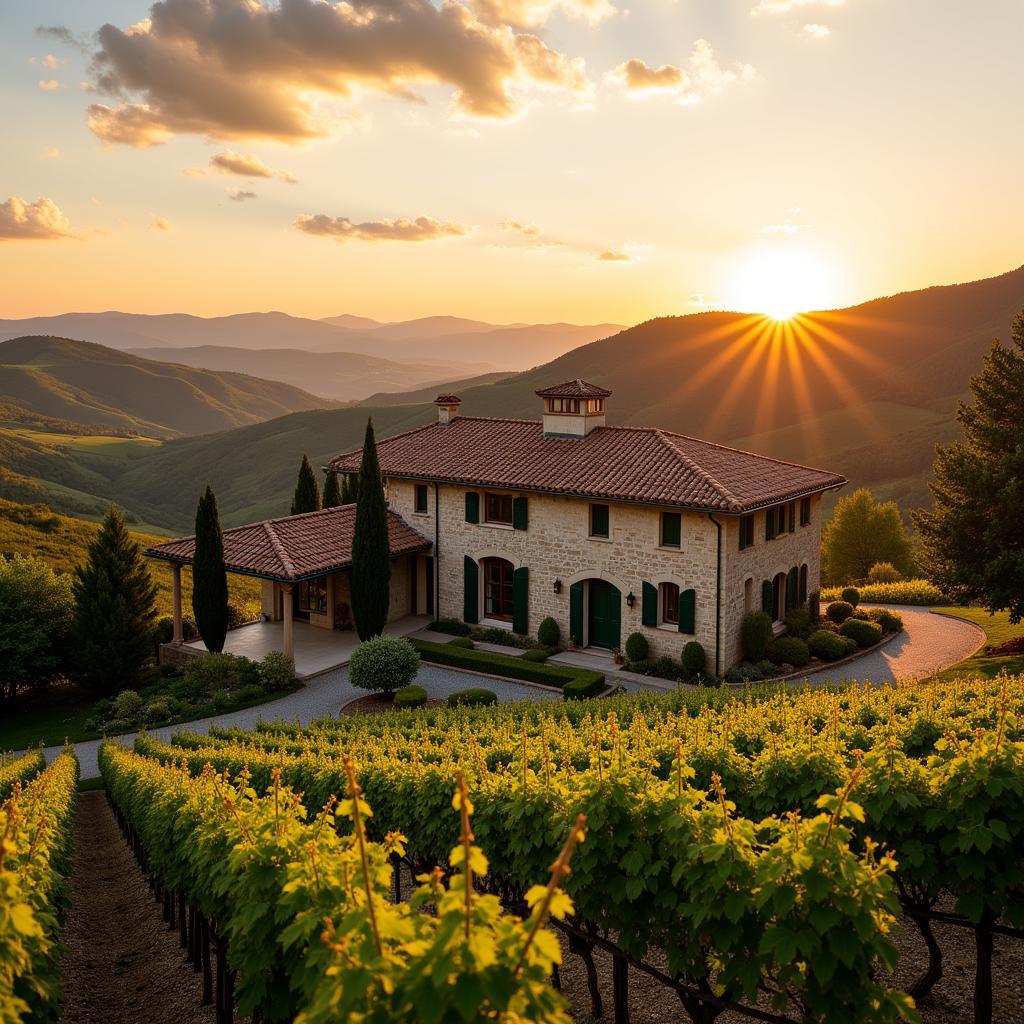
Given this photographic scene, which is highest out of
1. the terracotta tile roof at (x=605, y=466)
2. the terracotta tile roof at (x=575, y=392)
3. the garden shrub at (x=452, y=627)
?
the terracotta tile roof at (x=575, y=392)

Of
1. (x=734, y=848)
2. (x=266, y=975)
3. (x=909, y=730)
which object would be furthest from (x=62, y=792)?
(x=909, y=730)

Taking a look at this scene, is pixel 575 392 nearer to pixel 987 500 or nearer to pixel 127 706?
pixel 987 500

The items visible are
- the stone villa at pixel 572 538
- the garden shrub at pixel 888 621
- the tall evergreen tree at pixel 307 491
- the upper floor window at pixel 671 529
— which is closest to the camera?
the stone villa at pixel 572 538

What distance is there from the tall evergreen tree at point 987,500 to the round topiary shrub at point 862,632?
2.78m

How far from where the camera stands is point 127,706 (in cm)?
2689

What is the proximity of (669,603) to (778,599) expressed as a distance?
5.06m

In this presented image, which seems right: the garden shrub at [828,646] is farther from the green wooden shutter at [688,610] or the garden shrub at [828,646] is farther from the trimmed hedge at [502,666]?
the trimmed hedge at [502,666]

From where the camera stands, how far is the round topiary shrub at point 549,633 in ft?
95.6

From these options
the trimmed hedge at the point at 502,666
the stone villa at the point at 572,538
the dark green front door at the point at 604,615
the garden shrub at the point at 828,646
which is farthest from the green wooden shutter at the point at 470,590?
the garden shrub at the point at 828,646

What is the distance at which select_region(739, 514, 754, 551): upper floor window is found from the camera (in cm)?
2658

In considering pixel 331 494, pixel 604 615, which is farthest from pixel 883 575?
pixel 331 494

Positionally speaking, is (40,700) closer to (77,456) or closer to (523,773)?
(523,773)

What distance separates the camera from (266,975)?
22.1 ft

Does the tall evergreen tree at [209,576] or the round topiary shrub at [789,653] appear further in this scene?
the tall evergreen tree at [209,576]
